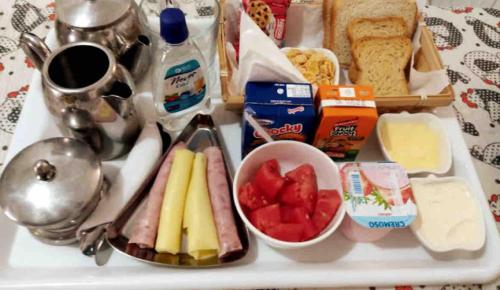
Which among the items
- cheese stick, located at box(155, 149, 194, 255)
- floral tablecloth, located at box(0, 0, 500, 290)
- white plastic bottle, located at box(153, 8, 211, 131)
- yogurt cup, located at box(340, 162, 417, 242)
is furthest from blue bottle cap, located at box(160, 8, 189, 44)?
floral tablecloth, located at box(0, 0, 500, 290)

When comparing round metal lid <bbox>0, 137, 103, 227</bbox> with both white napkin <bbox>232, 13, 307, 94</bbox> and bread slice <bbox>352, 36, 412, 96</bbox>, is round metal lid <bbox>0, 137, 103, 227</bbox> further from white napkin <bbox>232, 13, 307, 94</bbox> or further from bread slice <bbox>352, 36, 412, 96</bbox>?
bread slice <bbox>352, 36, 412, 96</bbox>

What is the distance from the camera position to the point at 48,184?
1.94 ft

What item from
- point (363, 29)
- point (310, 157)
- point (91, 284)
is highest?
point (363, 29)

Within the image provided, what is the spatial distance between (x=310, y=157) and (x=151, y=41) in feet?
1.40

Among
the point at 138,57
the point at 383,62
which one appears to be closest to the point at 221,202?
the point at 138,57

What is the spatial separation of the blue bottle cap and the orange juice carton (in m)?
0.26

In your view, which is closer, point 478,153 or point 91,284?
point 91,284

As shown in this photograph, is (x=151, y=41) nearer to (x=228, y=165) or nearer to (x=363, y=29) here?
(x=228, y=165)

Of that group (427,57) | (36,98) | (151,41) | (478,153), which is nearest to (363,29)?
(427,57)

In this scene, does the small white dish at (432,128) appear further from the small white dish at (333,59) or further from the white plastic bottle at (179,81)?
the white plastic bottle at (179,81)

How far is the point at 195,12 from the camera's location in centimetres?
94

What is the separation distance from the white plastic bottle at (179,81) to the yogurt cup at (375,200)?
1.03 feet

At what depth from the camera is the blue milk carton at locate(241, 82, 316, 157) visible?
673 mm

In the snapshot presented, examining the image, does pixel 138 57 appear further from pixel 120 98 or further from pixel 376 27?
pixel 376 27
